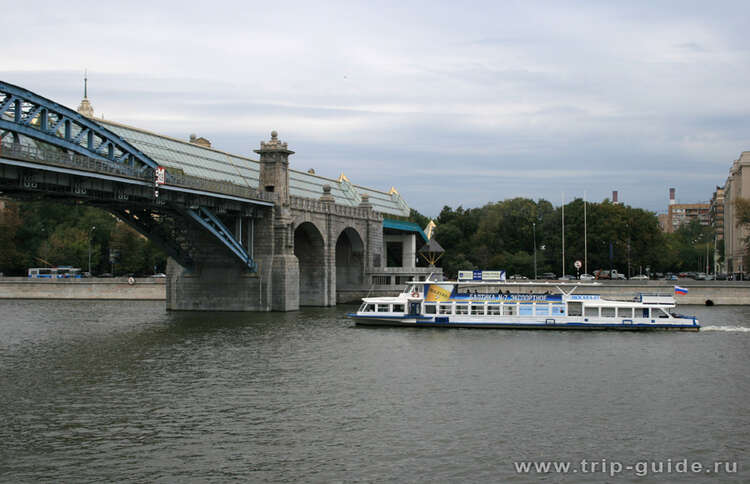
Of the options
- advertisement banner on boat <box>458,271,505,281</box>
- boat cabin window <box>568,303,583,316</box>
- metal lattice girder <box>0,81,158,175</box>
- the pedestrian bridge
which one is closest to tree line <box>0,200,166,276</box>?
the pedestrian bridge

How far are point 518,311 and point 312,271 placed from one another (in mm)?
28254

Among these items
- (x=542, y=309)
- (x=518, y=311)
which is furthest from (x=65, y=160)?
(x=542, y=309)

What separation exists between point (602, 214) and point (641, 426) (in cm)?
7848

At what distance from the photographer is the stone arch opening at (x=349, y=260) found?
8500 centimetres

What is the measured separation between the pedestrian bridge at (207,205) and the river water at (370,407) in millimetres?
9297

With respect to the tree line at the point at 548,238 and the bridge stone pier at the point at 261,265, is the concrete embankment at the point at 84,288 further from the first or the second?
the tree line at the point at 548,238

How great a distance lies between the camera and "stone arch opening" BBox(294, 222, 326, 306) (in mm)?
75375

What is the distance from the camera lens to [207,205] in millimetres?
59188

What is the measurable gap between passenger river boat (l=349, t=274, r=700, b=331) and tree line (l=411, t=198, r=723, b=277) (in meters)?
42.5

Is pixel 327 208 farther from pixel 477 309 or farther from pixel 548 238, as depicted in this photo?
pixel 548 238

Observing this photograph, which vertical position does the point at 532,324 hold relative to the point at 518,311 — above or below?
below

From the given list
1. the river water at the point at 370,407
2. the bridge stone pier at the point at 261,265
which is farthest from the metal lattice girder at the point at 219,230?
the river water at the point at 370,407

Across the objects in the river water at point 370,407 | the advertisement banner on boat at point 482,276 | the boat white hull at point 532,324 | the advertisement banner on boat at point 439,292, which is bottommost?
the river water at point 370,407

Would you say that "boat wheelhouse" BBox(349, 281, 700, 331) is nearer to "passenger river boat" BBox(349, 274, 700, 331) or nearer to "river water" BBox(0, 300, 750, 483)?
"passenger river boat" BBox(349, 274, 700, 331)
